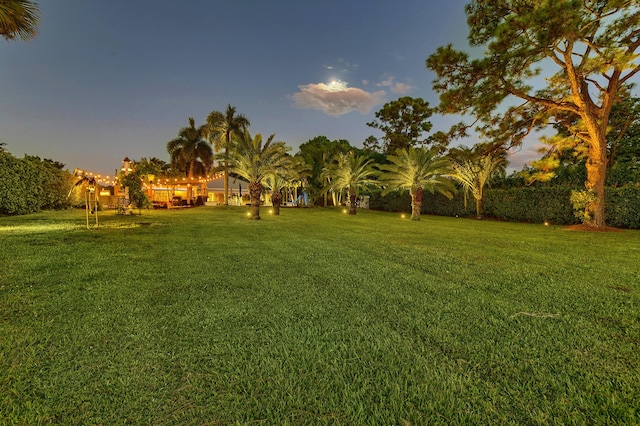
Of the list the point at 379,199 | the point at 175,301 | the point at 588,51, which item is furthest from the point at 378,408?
the point at 379,199

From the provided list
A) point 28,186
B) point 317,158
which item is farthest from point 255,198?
point 317,158

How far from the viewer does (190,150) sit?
1658 inches

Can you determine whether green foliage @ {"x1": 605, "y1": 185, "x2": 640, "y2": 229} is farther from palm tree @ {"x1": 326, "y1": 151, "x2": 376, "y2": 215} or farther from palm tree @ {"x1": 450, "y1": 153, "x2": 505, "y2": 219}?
palm tree @ {"x1": 326, "y1": 151, "x2": 376, "y2": 215}

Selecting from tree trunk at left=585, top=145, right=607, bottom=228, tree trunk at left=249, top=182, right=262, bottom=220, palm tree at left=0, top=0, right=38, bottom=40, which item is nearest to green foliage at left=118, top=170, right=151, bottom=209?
tree trunk at left=249, top=182, right=262, bottom=220

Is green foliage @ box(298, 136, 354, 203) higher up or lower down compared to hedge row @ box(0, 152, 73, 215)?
higher up

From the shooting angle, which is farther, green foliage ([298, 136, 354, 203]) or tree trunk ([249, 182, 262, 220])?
green foliage ([298, 136, 354, 203])

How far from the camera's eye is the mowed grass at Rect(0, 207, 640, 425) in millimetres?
1700

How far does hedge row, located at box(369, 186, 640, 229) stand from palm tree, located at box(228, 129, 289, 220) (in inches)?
606

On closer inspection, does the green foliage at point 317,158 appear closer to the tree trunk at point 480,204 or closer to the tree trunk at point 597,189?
the tree trunk at point 480,204

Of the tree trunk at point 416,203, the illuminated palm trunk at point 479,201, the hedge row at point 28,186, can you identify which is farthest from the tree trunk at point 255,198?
the illuminated palm trunk at point 479,201

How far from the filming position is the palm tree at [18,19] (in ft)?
28.5

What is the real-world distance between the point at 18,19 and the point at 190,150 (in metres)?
34.7

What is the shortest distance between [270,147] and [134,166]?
480 inches

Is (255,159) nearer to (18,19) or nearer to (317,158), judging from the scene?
(18,19)
